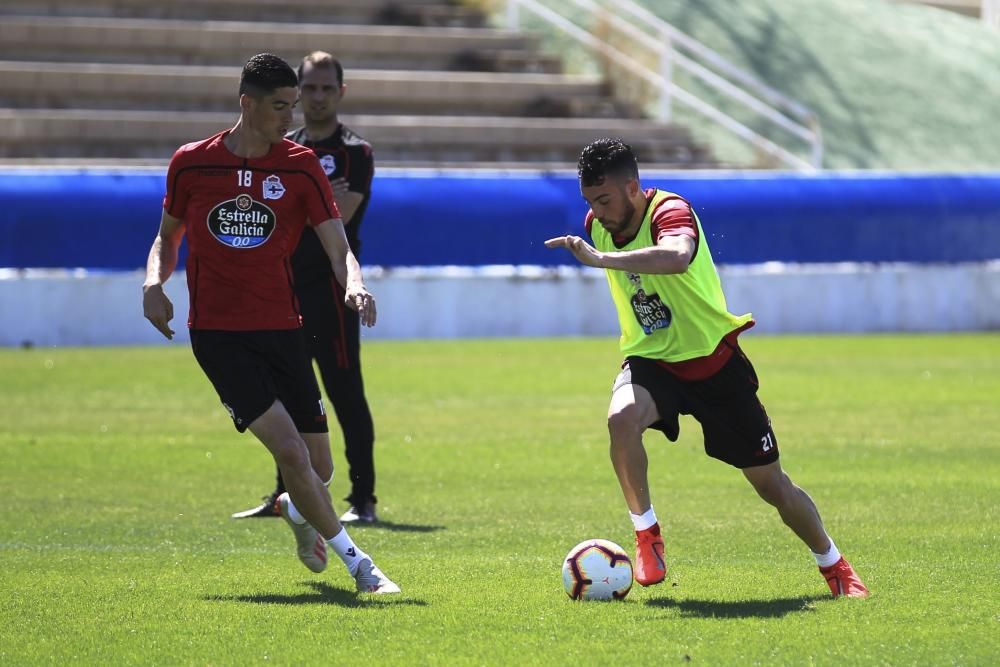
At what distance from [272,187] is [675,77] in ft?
82.1

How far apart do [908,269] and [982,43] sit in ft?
62.9

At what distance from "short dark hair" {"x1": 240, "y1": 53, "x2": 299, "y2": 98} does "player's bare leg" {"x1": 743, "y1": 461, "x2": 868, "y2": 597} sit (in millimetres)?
2453

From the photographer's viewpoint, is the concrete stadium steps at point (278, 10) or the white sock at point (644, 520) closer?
the white sock at point (644, 520)

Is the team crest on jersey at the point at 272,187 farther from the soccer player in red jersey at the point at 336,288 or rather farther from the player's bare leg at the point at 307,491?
the soccer player in red jersey at the point at 336,288

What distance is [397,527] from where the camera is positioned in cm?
887

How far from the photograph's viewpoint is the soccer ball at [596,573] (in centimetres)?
665

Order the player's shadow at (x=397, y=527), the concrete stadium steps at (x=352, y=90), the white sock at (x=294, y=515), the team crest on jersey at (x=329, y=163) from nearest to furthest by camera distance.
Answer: the white sock at (x=294, y=515), the player's shadow at (x=397, y=527), the team crest on jersey at (x=329, y=163), the concrete stadium steps at (x=352, y=90)

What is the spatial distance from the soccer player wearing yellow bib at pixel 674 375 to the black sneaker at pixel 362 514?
2658mm

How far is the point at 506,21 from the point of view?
29500 millimetres

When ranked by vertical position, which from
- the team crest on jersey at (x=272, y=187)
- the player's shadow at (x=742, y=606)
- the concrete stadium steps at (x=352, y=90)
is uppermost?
the team crest on jersey at (x=272, y=187)

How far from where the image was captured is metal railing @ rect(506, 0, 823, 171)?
89.9ft

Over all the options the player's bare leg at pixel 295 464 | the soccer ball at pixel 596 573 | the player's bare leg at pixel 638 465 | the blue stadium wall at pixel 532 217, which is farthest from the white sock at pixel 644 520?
the blue stadium wall at pixel 532 217

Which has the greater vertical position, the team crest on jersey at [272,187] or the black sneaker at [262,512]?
the team crest on jersey at [272,187]

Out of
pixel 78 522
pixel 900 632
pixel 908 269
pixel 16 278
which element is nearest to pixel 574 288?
pixel 908 269
